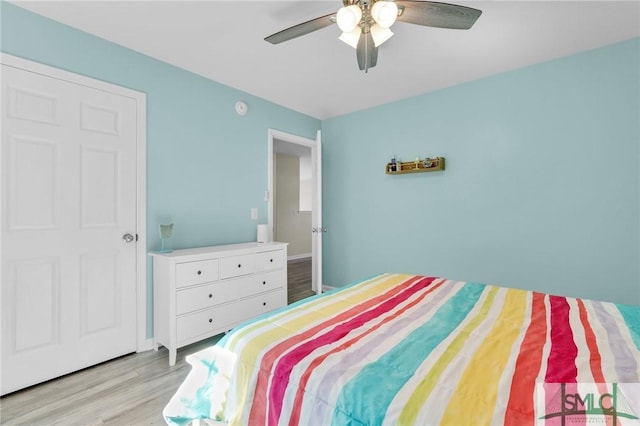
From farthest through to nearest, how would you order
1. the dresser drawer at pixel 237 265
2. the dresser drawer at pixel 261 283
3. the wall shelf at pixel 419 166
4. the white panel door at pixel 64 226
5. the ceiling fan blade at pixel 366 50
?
1. the wall shelf at pixel 419 166
2. the dresser drawer at pixel 261 283
3. the dresser drawer at pixel 237 265
4. the white panel door at pixel 64 226
5. the ceiling fan blade at pixel 366 50

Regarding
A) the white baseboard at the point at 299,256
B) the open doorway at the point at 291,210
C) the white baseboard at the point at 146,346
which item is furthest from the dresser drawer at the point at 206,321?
the white baseboard at the point at 299,256

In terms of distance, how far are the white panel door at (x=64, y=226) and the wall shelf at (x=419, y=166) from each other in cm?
253

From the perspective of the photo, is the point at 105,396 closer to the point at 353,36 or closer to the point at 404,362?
the point at 404,362

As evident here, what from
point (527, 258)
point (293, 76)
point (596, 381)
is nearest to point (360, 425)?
point (596, 381)

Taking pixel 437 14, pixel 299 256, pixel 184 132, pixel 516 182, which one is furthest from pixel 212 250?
pixel 299 256

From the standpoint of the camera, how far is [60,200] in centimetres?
195

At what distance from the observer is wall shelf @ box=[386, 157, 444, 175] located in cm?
301

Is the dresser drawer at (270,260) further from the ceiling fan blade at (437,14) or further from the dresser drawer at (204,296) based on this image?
the ceiling fan blade at (437,14)

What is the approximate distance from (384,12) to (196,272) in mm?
2068

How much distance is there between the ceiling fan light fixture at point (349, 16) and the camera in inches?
57.4

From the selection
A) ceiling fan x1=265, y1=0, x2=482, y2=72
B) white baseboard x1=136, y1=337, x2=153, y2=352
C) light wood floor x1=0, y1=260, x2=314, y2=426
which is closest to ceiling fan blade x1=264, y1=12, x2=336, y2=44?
ceiling fan x1=265, y1=0, x2=482, y2=72

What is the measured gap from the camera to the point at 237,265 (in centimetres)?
249

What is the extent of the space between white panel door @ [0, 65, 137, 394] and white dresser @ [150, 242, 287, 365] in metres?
0.29

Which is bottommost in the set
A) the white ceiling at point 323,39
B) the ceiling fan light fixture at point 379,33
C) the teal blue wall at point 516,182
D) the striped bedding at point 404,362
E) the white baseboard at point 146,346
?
the white baseboard at point 146,346
